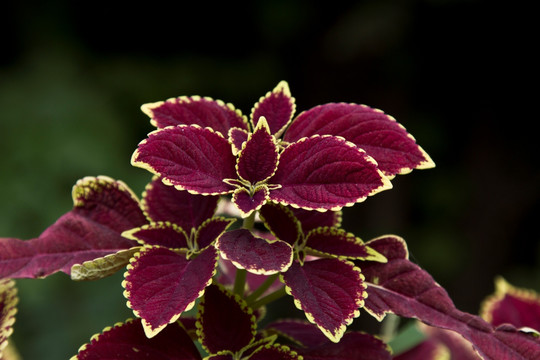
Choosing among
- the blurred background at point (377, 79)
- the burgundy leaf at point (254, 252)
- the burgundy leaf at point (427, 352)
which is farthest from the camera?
the blurred background at point (377, 79)

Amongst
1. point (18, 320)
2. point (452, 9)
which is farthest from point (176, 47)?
point (18, 320)

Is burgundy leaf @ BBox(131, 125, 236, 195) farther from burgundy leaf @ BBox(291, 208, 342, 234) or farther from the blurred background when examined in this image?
the blurred background

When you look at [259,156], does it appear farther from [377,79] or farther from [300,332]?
[377,79]

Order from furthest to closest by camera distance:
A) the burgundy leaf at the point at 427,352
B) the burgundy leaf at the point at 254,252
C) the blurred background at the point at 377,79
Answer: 1. the blurred background at the point at 377,79
2. the burgundy leaf at the point at 427,352
3. the burgundy leaf at the point at 254,252

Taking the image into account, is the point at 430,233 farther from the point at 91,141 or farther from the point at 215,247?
the point at 215,247

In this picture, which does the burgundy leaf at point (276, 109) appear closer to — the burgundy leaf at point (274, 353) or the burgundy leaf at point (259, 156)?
the burgundy leaf at point (259, 156)

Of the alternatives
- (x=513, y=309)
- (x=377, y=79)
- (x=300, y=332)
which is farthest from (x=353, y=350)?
(x=377, y=79)

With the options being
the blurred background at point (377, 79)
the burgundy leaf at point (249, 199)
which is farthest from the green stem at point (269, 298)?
the blurred background at point (377, 79)
